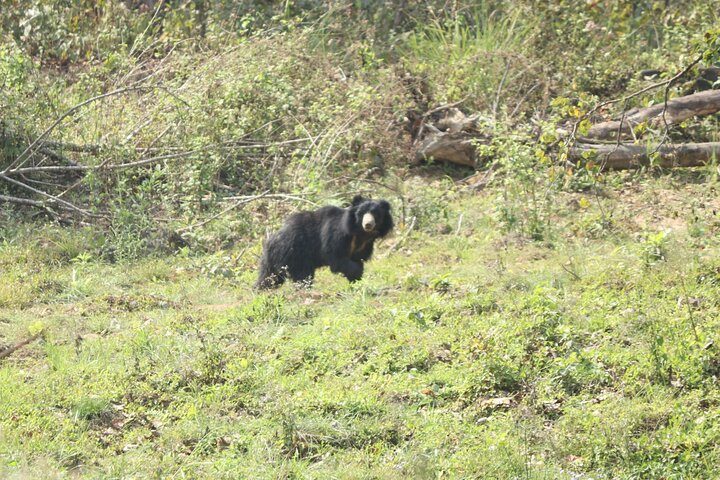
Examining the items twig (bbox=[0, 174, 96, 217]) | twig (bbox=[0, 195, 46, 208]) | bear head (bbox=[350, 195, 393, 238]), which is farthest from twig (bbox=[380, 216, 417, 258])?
twig (bbox=[0, 195, 46, 208])

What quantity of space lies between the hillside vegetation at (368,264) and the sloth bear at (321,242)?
1.15 feet

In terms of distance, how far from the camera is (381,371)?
6230 millimetres

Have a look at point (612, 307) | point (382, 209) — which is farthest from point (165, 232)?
point (612, 307)

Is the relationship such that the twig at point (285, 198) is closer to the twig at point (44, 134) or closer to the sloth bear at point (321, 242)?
the sloth bear at point (321, 242)

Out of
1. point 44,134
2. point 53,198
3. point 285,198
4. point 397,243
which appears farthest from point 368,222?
point 44,134

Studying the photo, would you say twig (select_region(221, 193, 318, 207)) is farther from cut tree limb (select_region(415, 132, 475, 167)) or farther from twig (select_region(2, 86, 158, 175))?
cut tree limb (select_region(415, 132, 475, 167))

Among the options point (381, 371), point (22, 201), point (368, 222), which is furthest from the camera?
point (22, 201)

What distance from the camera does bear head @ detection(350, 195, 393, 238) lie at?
9.12 m

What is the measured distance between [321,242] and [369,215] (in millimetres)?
518

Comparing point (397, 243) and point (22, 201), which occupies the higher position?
point (22, 201)

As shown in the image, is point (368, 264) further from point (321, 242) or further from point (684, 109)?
Result: point (684, 109)

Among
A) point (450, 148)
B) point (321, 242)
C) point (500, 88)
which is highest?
point (500, 88)

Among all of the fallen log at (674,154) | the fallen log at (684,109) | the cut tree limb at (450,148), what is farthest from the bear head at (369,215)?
the fallen log at (684,109)

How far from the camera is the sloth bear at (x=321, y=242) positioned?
9.02 metres
